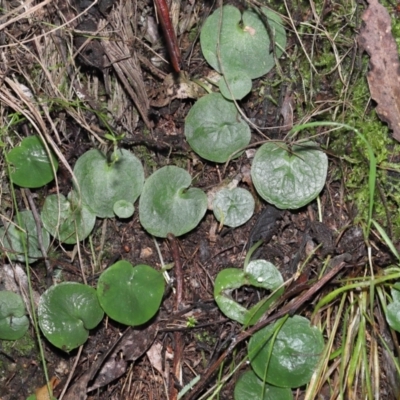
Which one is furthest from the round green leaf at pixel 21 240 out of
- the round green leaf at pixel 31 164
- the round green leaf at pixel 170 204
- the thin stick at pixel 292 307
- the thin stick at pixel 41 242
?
the thin stick at pixel 292 307

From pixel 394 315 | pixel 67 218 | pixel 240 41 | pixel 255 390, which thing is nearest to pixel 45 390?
pixel 67 218

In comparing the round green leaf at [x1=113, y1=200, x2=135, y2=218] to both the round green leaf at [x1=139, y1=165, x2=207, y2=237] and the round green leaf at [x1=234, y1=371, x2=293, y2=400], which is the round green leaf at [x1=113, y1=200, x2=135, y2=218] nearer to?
the round green leaf at [x1=139, y1=165, x2=207, y2=237]

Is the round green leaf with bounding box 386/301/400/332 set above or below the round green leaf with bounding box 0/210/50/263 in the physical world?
below

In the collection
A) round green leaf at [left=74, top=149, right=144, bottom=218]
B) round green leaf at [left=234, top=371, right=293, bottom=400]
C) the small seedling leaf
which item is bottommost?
round green leaf at [left=234, top=371, right=293, bottom=400]

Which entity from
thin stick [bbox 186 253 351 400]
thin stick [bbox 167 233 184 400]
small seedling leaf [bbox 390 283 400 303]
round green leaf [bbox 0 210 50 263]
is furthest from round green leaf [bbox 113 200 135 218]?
small seedling leaf [bbox 390 283 400 303]

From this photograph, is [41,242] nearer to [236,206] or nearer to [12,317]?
[12,317]

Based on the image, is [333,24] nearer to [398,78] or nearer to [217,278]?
[398,78]

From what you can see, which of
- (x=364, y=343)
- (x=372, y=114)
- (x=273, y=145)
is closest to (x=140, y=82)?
(x=273, y=145)
